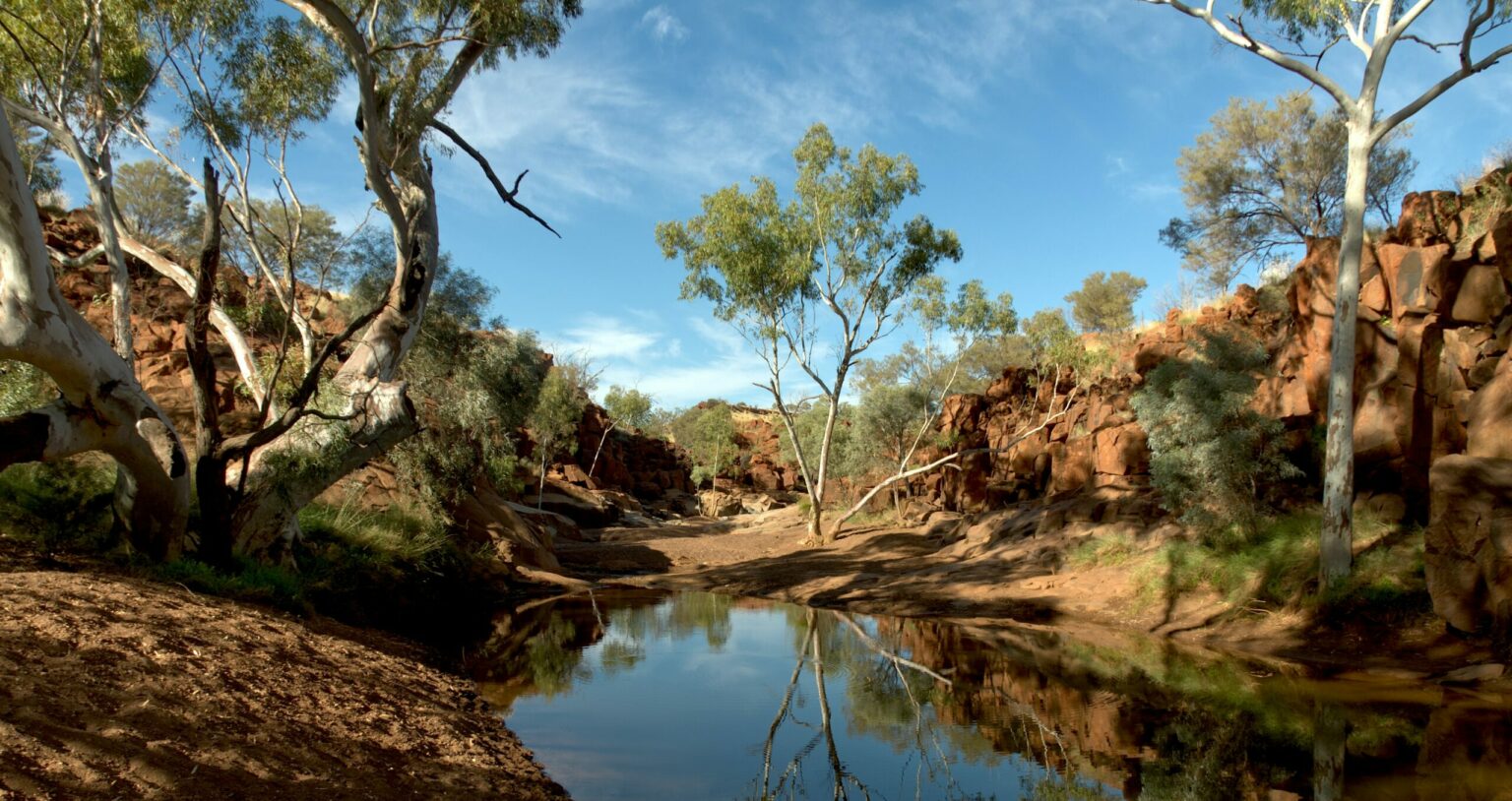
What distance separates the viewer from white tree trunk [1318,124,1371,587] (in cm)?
1002

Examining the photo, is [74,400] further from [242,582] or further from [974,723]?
[974,723]

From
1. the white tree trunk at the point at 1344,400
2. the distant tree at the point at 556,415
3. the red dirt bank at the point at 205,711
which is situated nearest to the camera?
the red dirt bank at the point at 205,711

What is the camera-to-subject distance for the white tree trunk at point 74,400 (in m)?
5.14

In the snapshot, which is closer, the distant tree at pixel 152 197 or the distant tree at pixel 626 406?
the distant tree at pixel 152 197

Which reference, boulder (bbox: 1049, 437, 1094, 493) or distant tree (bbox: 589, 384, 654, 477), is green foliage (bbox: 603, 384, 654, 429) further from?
boulder (bbox: 1049, 437, 1094, 493)

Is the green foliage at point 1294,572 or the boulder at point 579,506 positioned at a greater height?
the boulder at point 579,506

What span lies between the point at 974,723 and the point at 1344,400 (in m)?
7.27

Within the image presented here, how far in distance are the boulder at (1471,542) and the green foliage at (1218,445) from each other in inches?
145

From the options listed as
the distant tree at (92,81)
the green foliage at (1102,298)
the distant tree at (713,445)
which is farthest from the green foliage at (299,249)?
the green foliage at (1102,298)

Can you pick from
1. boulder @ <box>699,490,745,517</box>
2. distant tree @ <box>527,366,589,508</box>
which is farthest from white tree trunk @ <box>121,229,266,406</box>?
boulder @ <box>699,490,745,517</box>

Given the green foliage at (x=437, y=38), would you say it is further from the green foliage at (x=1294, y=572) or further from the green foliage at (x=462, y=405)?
the green foliage at (x=1294, y=572)

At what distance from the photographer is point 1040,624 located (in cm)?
1255

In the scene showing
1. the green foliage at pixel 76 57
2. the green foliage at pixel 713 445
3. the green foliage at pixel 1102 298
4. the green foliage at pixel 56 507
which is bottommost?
the green foliage at pixel 56 507

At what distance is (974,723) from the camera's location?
6.59m
